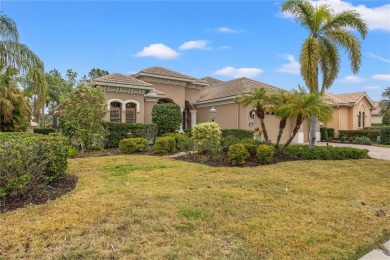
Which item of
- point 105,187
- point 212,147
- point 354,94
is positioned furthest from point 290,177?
point 354,94

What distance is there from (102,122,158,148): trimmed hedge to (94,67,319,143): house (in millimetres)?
2253

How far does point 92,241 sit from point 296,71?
1498 centimetres

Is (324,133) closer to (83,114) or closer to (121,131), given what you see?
(121,131)

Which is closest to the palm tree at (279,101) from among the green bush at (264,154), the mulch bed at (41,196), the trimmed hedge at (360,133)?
the green bush at (264,154)

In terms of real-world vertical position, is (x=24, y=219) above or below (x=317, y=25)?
below

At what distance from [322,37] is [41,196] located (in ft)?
53.0

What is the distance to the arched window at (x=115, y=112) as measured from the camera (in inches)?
761

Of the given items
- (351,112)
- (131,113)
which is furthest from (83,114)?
(351,112)

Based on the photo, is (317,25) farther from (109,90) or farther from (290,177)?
(109,90)

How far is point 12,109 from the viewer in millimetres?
18844

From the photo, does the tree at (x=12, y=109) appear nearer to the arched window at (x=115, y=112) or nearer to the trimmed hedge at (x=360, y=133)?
the arched window at (x=115, y=112)

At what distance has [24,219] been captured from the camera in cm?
463

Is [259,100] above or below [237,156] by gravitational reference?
above

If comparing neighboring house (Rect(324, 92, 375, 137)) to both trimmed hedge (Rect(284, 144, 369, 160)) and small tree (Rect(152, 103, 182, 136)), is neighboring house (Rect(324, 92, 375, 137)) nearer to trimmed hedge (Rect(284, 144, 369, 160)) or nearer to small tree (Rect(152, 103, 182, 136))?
trimmed hedge (Rect(284, 144, 369, 160))
